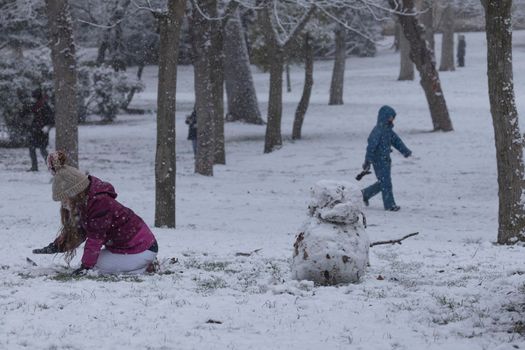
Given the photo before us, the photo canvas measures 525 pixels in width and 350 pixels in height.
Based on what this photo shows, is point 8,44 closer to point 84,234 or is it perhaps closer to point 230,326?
point 84,234

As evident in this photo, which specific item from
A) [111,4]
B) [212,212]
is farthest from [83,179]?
[111,4]

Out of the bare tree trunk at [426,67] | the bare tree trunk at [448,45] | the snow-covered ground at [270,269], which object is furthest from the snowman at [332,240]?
the bare tree trunk at [448,45]

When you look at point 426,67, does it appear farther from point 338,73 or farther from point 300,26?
point 338,73

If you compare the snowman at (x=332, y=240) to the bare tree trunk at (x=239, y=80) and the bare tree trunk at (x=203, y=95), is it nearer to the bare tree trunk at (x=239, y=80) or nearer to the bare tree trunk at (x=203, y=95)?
the bare tree trunk at (x=203, y=95)

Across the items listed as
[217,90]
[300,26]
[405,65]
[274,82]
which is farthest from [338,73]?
[217,90]

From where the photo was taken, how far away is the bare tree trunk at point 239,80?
3084 centimetres

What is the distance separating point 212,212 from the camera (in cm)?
1435

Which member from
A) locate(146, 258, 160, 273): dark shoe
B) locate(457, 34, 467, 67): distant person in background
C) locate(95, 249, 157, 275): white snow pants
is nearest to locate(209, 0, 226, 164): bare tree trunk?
locate(146, 258, 160, 273): dark shoe

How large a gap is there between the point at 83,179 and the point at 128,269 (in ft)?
2.92

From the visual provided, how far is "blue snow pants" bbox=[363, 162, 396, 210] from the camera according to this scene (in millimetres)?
14539

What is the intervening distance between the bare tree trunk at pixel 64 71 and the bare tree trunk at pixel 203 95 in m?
3.35

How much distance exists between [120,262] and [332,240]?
1787 millimetres

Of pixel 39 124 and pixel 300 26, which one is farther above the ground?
pixel 300 26

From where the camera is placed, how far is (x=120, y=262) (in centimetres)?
754
